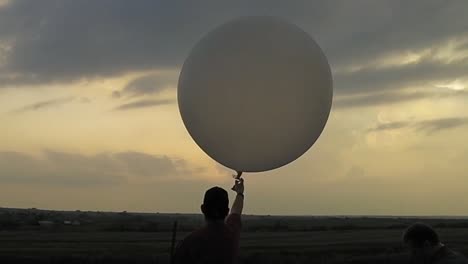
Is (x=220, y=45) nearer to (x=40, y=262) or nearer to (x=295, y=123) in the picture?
(x=295, y=123)

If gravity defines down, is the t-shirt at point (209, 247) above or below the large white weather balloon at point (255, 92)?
below

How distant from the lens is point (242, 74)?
16.9 feet

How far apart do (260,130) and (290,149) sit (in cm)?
29

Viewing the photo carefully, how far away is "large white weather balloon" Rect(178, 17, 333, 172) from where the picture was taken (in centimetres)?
515

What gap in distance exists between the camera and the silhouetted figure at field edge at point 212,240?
169 inches

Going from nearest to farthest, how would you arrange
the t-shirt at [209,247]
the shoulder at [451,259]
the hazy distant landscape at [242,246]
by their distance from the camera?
the t-shirt at [209,247]
the shoulder at [451,259]
the hazy distant landscape at [242,246]

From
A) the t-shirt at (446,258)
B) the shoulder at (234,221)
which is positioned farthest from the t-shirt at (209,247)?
the t-shirt at (446,258)

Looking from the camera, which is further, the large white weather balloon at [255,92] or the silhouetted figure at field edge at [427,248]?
the large white weather balloon at [255,92]

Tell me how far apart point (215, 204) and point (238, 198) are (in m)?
0.63

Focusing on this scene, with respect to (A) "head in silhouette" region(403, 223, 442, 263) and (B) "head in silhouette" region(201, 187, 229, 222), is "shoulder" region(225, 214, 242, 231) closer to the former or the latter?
(B) "head in silhouette" region(201, 187, 229, 222)

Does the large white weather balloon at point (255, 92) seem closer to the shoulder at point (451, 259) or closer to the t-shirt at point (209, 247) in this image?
the t-shirt at point (209, 247)

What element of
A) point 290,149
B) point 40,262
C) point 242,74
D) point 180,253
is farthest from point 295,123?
point 40,262

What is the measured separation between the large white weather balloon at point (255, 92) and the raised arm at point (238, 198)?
270mm

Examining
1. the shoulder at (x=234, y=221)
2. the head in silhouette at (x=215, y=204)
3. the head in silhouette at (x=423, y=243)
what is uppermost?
the head in silhouette at (x=215, y=204)
